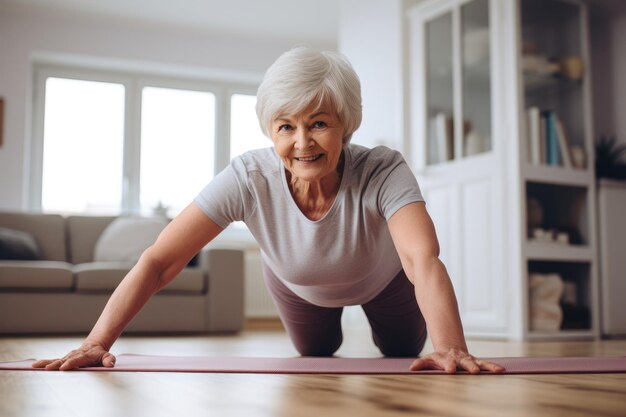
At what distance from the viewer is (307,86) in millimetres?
1472

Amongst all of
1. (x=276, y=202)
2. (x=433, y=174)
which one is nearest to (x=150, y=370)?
(x=276, y=202)

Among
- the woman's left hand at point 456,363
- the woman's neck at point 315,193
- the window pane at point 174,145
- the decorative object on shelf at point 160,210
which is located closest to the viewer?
the woman's left hand at point 456,363

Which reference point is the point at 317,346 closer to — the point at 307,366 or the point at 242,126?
the point at 307,366

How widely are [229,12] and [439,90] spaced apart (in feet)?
7.35

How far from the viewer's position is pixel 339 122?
5.02 feet

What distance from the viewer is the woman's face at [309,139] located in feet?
4.90

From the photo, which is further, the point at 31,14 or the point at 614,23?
the point at 31,14

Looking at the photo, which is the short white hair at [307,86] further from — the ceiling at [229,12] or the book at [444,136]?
the ceiling at [229,12]

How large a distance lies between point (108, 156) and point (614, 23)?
4135mm

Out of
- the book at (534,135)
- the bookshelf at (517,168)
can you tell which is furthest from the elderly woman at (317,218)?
the book at (534,135)

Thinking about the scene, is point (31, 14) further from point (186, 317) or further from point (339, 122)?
point (339, 122)

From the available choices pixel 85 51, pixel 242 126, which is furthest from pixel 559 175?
pixel 85 51

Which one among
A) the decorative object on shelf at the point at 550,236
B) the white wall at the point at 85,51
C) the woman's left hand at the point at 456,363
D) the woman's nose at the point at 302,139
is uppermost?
the white wall at the point at 85,51

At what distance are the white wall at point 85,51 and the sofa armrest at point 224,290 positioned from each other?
2.10 metres
